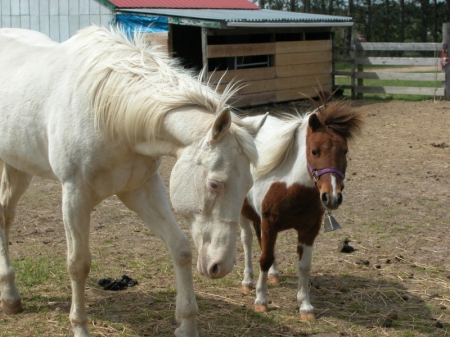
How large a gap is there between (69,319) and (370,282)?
2.13m

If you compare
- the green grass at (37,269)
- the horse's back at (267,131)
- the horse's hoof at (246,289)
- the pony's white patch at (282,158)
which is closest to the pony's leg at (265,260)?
the pony's white patch at (282,158)

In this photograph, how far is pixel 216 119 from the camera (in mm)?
2736

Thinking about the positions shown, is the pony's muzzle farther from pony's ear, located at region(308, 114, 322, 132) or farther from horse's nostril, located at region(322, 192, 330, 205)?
pony's ear, located at region(308, 114, 322, 132)

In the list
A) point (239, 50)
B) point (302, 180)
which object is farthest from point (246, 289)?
point (239, 50)

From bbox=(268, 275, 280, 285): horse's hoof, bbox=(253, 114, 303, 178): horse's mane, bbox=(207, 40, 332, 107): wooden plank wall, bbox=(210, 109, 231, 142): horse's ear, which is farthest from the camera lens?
bbox=(207, 40, 332, 107): wooden plank wall

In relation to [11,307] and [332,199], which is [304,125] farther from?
[11,307]

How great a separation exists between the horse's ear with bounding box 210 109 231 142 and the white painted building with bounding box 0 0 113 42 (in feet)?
35.7

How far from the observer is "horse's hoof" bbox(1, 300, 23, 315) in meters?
3.86

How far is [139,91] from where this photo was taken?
3061 millimetres

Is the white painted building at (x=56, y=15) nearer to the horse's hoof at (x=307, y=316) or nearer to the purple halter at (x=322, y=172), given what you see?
the purple halter at (x=322, y=172)

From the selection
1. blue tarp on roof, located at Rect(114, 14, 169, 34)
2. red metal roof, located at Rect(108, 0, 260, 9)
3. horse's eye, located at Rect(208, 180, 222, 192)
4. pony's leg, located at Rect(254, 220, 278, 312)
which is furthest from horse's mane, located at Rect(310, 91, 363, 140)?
red metal roof, located at Rect(108, 0, 260, 9)

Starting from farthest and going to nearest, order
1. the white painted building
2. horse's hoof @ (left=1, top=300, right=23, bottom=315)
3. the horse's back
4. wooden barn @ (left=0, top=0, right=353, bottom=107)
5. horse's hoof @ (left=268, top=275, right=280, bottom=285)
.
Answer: the white painted building, wooden barn @ (left=0, top=0, right=353, bottom=107), horse's hoof @ (left=268, top=275, right=280, bottom=285), the horse's back, horse's hoof @ (left=1, top=300, right=23, bottom=315)

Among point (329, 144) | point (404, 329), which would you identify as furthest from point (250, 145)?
point (404, 329)

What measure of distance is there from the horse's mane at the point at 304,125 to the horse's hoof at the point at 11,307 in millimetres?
1768
